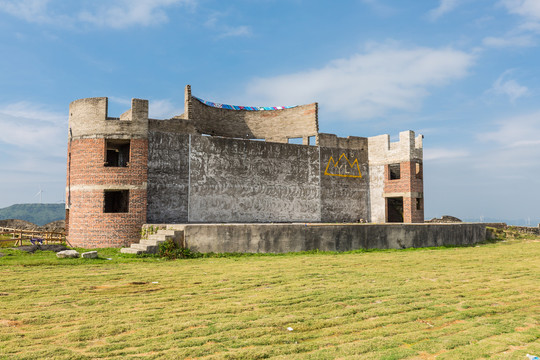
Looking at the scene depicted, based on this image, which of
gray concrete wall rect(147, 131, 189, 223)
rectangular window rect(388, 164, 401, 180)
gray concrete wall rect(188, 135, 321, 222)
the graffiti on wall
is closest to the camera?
gray concrete wall rect(147, 131, 189, 223)

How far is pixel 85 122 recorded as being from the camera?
752 inches

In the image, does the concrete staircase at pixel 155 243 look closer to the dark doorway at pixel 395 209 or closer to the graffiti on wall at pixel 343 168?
the graffiti on wall at pixel 343 168

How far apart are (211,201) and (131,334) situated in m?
16.1

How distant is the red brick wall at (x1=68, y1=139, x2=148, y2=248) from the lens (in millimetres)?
18266

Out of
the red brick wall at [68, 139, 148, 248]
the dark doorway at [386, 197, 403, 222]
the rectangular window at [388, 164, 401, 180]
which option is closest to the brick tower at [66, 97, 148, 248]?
the red brick wall at [68, 139, 148, 248]

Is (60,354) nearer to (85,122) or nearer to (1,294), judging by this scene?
(1,294)

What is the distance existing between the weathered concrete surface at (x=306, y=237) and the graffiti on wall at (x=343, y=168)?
Result: 7.90 metres

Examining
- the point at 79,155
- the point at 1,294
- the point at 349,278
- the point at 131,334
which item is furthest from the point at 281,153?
the point at 131,334

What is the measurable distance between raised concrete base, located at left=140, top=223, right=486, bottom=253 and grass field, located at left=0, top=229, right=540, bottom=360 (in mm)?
3226

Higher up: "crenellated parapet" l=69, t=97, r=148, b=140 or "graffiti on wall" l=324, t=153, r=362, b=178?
"crenellated parapet" l=69, t=97, r=148, b=140

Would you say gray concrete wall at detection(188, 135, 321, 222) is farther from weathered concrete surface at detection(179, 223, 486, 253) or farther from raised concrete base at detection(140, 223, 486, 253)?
weathered concrete surface at detection(179, 223, 486, 253)

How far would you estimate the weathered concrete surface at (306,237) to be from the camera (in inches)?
600

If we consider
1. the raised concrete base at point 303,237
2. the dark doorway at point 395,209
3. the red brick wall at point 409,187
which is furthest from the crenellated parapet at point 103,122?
the dark doorway at point 395,209

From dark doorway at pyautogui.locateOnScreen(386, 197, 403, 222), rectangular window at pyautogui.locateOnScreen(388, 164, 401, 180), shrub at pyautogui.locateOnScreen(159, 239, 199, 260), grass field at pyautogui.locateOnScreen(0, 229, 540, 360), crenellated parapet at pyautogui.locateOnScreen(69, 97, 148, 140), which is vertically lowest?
grass field at pyautogui.locateOnScreen(0, 229, 540, 360)
